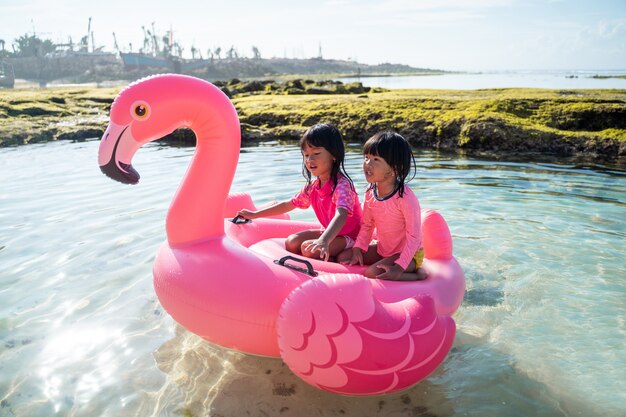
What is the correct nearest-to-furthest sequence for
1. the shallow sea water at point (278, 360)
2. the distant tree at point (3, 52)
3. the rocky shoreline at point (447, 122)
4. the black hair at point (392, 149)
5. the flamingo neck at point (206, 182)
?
1. the shallow sea water at point (278, 360)
2. the black hair at point (392, 149)
3. the flamingo neck at point (206, 182)
4. the rocky shoreline at point (447, 122)
5. the distant tree at point (3, 52)

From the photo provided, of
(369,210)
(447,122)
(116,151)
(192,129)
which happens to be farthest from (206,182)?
(447,122)

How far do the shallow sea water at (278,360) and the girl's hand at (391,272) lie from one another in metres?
0.54

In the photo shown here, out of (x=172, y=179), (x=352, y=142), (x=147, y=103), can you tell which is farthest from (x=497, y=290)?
(x=352, y=142)

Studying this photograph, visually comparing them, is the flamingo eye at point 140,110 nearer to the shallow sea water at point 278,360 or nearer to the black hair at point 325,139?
the black hair at point 325,139

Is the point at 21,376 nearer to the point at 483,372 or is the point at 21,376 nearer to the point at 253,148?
the point at 483,372

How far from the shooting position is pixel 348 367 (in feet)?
7.17

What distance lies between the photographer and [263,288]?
2457 millimetres

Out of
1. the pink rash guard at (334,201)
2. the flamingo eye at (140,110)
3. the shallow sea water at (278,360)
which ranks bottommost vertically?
the shallow sea water at (278,360)

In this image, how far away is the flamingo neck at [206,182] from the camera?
2.77 meters

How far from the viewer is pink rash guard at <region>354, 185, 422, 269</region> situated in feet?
9.00

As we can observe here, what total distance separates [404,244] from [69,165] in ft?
23.2

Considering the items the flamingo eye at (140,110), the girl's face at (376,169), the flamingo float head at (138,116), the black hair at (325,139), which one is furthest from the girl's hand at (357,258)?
the flamingo eye at (140,110)

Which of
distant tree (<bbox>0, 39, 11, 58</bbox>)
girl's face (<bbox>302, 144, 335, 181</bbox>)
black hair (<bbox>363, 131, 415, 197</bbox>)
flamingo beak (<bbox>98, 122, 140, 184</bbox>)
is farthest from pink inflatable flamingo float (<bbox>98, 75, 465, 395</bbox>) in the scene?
distant tree (<bbox>0, 39, 11, 58</bbox>)

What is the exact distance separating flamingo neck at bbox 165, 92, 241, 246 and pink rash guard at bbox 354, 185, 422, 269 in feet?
2.68
